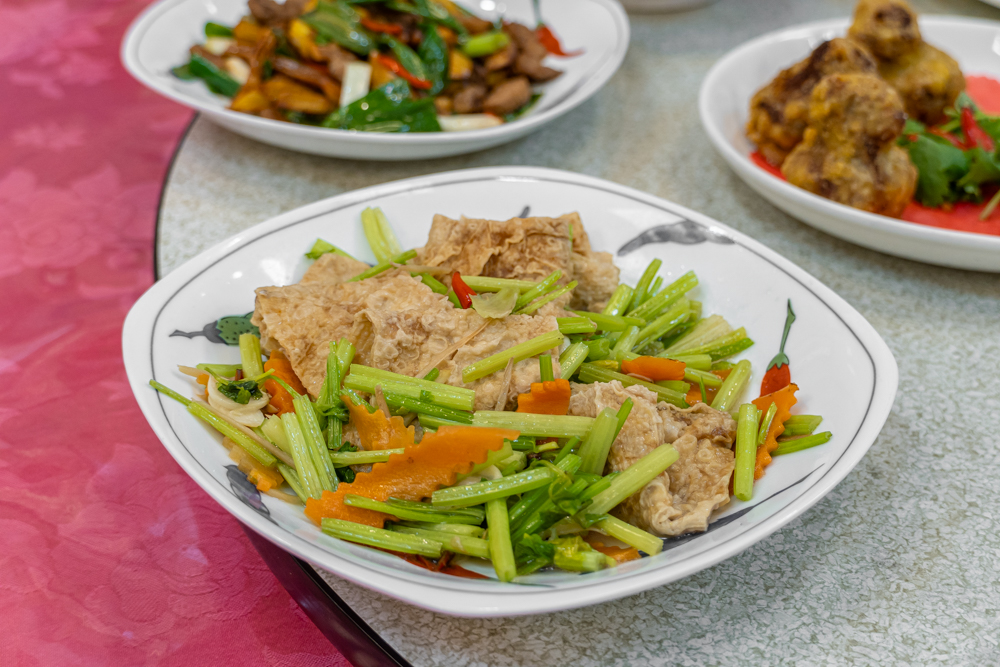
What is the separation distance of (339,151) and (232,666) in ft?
4.75

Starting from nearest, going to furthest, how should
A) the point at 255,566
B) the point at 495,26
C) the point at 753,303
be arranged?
the point at 255,566 → the point at 753,303 → the point at 495,26

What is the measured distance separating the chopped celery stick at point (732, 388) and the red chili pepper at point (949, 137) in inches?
50.8

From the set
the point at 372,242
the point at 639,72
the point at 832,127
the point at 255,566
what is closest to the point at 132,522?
the point at 255,566

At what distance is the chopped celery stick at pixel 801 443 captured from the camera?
1.24m

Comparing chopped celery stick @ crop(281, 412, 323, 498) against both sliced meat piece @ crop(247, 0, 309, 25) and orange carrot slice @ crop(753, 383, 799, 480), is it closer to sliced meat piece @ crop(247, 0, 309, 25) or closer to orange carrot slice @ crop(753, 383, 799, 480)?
orange carrot slice @ crop(753, 383, 799, 480)

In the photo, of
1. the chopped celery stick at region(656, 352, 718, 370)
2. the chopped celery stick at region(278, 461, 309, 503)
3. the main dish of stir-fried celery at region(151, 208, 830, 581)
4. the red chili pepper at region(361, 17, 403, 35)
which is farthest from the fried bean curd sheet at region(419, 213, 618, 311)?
the red chili pepper at region(361, 17, 403, 35)

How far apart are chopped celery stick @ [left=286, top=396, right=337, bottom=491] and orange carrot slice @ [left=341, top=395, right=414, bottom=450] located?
7 cm

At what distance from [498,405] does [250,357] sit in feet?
1.73

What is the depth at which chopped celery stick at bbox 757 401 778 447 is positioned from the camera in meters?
1.28

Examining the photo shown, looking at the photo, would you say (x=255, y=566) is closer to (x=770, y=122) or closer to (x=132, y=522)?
(x=132, y=522)

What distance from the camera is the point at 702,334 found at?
1552 millimetres

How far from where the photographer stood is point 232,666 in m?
1.25

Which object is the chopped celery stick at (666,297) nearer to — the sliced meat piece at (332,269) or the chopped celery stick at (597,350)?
the chopped celery stick at (597,350)

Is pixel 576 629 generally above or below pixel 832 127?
below
